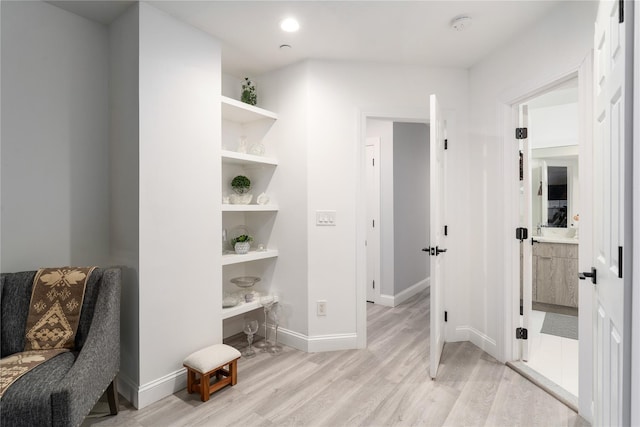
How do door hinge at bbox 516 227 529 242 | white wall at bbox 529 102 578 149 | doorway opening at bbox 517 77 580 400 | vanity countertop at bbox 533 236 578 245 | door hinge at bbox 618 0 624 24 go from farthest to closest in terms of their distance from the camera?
white wall at bbox 529 102 578 149
vanity countertop at bbox 533 236 578 245
doorway opening at bbox 517 77 580 400
door hinge at bbox 516 227 529 242
door hinge at bbox 618 0 624 24

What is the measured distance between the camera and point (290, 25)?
2291 mm

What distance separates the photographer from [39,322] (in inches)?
71.7

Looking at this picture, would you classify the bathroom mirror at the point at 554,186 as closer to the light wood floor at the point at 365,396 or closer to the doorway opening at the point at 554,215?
the doorway opening at the point at 554,215

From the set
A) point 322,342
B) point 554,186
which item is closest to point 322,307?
point 322,342

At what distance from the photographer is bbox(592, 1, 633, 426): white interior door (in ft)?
3.37

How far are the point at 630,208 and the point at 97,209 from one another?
2.85m

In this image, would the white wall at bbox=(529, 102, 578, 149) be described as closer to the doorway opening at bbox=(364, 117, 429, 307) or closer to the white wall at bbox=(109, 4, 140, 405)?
the doorway opening at bbox=(364, 117, 429, 307)

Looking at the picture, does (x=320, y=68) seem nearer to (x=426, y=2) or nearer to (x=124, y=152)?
(x=426, y=2)

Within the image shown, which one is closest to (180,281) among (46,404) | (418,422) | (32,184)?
(46,404)

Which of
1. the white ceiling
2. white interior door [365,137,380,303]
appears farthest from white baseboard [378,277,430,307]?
the white ceiling

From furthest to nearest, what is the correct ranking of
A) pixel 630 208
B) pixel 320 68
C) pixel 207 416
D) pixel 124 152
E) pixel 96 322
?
pixel 320 68
pixel 124 152
pixel 207 416
pixel 96 322
pixel 630 208

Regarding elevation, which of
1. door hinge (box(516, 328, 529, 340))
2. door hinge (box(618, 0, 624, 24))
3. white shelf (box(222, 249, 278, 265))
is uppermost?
door hinge (box(618, 0, 624, 24))

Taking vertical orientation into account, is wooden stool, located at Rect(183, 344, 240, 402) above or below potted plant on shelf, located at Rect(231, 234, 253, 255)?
below

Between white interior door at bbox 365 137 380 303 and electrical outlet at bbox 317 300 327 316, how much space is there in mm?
1538
